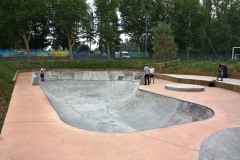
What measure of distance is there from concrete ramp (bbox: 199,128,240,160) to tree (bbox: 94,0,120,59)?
43465 millimetres

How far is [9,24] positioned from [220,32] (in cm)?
3912

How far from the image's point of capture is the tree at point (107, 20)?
50.3 meters

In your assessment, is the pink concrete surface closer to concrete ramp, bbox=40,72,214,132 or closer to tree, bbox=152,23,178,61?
concrete ramp, bbox=40,72,214,132

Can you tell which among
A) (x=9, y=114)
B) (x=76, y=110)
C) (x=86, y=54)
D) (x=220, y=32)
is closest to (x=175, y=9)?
(x=220, y=32)

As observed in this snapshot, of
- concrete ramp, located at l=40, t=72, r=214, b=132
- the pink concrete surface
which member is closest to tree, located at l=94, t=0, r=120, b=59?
concrete ramp, located at l=40, t=72, r=214, b=132

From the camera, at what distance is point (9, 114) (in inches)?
405

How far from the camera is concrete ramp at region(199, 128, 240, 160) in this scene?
21.1 ft

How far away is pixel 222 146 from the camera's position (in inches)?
276

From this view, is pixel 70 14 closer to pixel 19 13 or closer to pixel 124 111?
pixel 19 13

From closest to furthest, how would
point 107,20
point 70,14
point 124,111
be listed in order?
point 124,111 < point 70,14 < point 107,20

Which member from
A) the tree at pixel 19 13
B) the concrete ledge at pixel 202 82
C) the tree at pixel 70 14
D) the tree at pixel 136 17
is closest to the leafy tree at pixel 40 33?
the tree at pixel 70 14

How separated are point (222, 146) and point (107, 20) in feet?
153

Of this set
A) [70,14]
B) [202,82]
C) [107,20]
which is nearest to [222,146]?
[202,82]

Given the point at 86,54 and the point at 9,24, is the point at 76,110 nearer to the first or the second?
the point at 9,24
